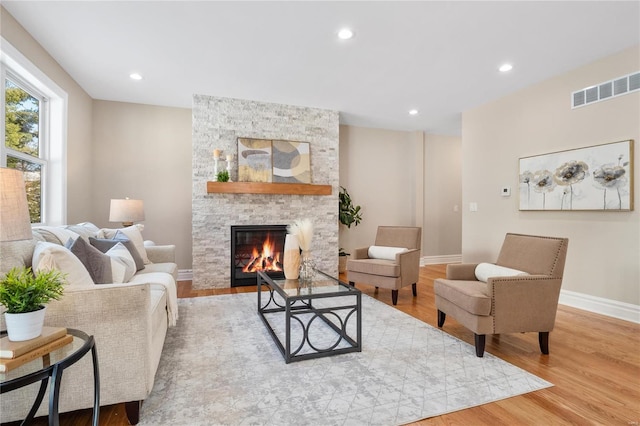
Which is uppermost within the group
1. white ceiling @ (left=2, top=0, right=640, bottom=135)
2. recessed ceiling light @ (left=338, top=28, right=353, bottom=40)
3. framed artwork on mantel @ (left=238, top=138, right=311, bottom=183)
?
white ceiling @ (left=2, top=0, right=640, bottom=135)

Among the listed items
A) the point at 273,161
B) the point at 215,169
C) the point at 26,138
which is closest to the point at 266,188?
the point at 273,161

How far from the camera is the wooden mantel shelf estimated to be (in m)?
4.50

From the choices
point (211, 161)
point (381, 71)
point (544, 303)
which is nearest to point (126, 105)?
point (211, 161)

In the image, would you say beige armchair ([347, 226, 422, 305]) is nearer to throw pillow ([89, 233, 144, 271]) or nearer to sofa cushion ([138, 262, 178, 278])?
sofa cushion ([138, 262, 178, 278])

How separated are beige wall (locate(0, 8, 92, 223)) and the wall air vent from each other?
544cm

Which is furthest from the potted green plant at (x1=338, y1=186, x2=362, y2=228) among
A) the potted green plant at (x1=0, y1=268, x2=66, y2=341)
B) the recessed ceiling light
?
the potted green plant at (x1=0, y1=268, x2=66, y2=341)

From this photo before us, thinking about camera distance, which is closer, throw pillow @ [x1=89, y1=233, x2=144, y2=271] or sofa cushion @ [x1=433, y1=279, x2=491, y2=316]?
sofa cushion @ [x1=433, y1=279, x2=491, y2=316]

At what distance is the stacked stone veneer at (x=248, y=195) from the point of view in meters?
4.59

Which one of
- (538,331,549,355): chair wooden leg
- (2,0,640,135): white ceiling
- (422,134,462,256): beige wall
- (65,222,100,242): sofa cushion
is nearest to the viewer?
(538,331,549,355): chair wooden leg

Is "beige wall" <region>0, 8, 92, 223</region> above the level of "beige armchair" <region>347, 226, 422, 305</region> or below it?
above

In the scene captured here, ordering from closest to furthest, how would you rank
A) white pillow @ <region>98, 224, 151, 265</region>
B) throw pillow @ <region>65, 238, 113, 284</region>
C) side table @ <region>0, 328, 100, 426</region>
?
side table @ <region>0, 328, 100, 426</region> → throw pillow @ <region>65, 238, 113, 284</region> → white pillow @ <region>98, 224, 151, 265</region>

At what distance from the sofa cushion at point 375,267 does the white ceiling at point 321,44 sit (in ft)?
7.23

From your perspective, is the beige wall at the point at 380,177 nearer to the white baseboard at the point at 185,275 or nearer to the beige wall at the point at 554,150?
the beige wall at the point at 554,150

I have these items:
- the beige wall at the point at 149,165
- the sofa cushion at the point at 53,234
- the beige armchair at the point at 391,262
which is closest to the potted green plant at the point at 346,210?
the beige armchair at the point at 391,262
